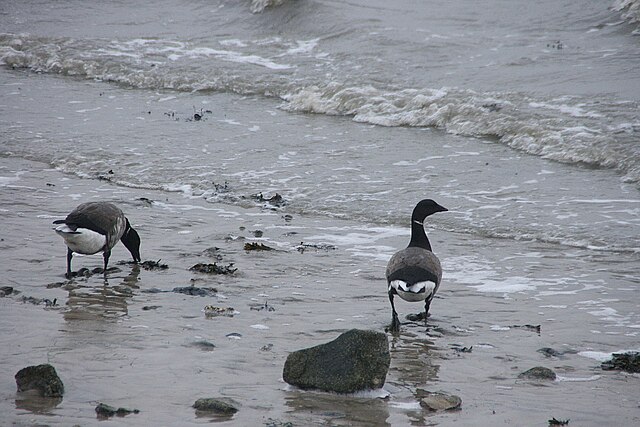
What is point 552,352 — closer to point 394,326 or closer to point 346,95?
point 394,326

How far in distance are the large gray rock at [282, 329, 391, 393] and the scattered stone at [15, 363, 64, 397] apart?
155cm

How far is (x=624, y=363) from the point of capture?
6582mm

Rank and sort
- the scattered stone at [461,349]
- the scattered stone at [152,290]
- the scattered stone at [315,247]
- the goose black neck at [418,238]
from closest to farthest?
the scattered stone at [461,349] < the scattered stone at [152,290] < the goose black neck at [418,238] < the scattered stone at [315,247]

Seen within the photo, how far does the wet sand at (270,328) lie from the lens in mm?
5445

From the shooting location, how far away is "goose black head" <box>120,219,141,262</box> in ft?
31.6

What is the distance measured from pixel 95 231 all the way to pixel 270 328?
2738mm

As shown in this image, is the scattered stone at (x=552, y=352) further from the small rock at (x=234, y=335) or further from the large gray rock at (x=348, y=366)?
the small rock at (x=234, y=335)

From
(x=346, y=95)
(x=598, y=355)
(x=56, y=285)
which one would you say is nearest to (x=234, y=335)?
(x=56, y=285)

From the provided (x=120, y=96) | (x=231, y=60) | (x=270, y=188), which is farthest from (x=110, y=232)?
(x=231, y=60)

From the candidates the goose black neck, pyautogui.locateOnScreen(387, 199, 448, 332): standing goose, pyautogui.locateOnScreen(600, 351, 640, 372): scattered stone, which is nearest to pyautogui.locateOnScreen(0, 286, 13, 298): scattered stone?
pyautogui.locateOnScreen(387, 199, 448, 332): standing goose

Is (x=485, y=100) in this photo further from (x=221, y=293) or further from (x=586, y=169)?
(x=221, y=293)

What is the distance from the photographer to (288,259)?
981 centimetres

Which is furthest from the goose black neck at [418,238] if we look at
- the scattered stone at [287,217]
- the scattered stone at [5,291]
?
the scattered stone at [5,291]

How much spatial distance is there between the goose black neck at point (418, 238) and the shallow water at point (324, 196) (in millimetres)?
536
